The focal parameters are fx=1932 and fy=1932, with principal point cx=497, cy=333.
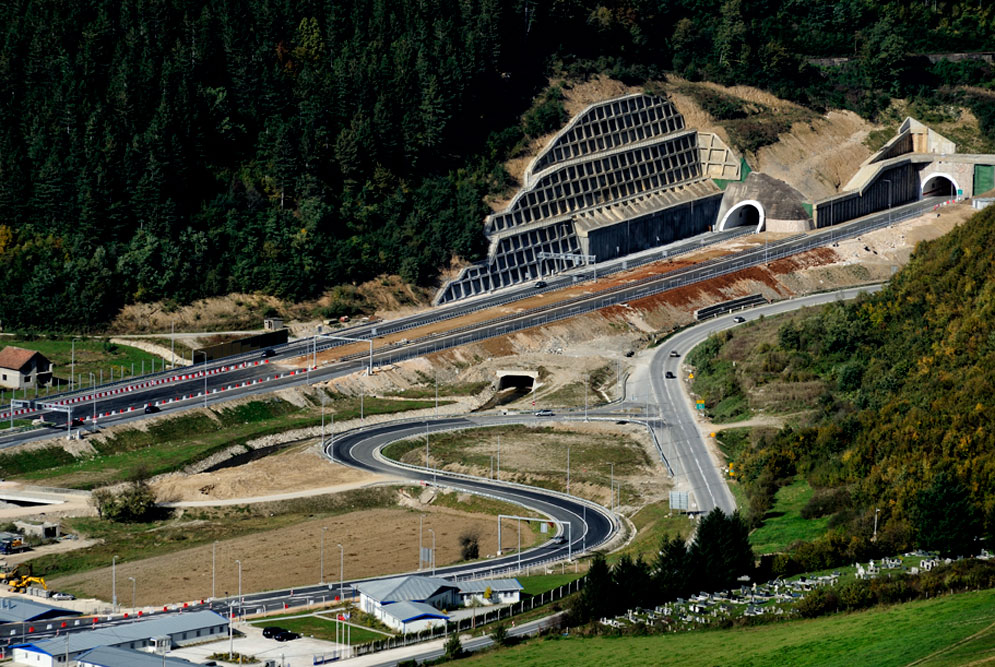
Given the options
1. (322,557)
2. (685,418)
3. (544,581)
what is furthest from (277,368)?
(544,581)

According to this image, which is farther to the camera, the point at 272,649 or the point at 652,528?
the point at 652,528

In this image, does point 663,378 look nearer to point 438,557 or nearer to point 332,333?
point 332,333

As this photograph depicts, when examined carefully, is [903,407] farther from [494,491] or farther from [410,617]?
[410,617]

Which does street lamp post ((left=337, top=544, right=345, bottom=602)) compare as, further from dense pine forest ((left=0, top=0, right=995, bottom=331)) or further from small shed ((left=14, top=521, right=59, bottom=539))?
dense pine forest ((left=0, top=0, right=995, bottom=331))

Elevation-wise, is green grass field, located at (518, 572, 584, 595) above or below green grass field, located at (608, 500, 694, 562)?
below

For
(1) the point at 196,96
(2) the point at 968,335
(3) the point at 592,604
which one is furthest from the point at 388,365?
(3) the point at 592,604

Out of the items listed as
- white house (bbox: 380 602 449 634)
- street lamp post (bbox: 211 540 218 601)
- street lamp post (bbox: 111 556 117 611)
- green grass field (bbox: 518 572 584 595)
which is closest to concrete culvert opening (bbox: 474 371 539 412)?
street lamp post (bbox: 211 540 218 601)

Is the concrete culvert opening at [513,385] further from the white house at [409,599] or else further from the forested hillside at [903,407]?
the white house at [409,599]
